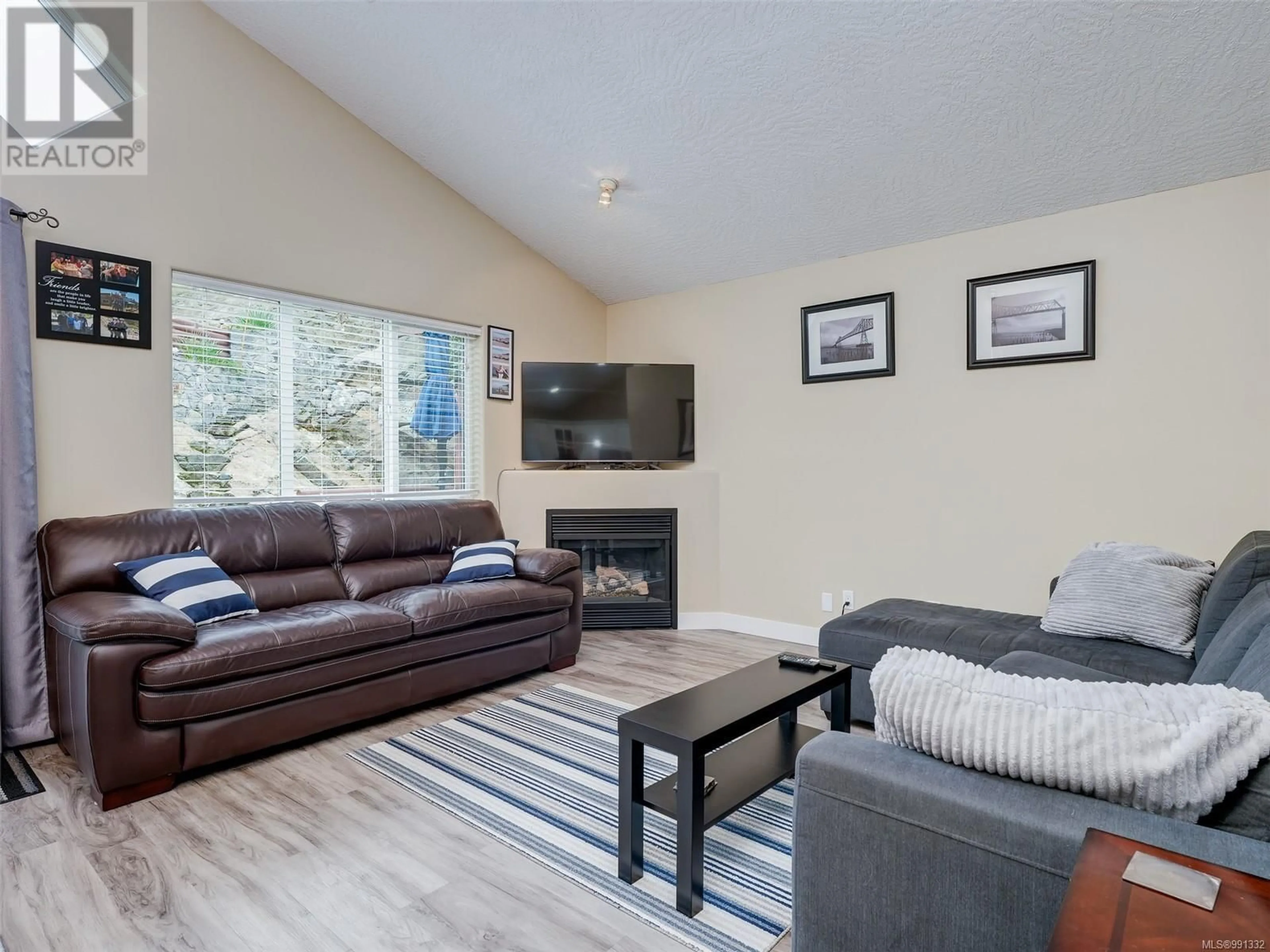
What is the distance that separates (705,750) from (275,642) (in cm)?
177

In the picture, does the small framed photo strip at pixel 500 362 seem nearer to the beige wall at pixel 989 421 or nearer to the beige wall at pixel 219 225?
the beige wall at pixel 219 225

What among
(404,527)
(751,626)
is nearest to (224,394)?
(404,527)

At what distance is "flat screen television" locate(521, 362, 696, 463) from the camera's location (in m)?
4.95

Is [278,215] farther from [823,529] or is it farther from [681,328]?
[823,529]

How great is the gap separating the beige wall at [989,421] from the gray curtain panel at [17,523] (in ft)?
12.2

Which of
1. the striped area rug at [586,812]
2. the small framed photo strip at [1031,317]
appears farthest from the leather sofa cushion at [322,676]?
the small framed photo strip at [1031,317]

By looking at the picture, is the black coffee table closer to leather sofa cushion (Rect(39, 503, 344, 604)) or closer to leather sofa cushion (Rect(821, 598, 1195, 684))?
leather sofa cushion (Rect(821, 598, 1195, 684))

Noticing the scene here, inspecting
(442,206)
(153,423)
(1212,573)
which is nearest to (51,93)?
(153,423)

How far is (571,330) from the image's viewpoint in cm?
540

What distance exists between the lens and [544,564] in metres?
3.79

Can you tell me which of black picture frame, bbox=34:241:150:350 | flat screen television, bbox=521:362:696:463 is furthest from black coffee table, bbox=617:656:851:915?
black picture frame, bbox=34:241:150:350

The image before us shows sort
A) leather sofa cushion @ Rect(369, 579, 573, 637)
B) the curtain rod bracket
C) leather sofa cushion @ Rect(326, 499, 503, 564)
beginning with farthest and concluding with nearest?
leather sofa cushion @ Rect(326, 499, 503, 564)
leather sofa cushion @ Rect(369, 579, 573, 637)
the curtain rod bracket

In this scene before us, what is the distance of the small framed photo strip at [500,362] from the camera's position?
15.7 ft

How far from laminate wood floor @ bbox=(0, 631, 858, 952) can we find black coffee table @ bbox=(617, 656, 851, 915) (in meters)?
0.18
